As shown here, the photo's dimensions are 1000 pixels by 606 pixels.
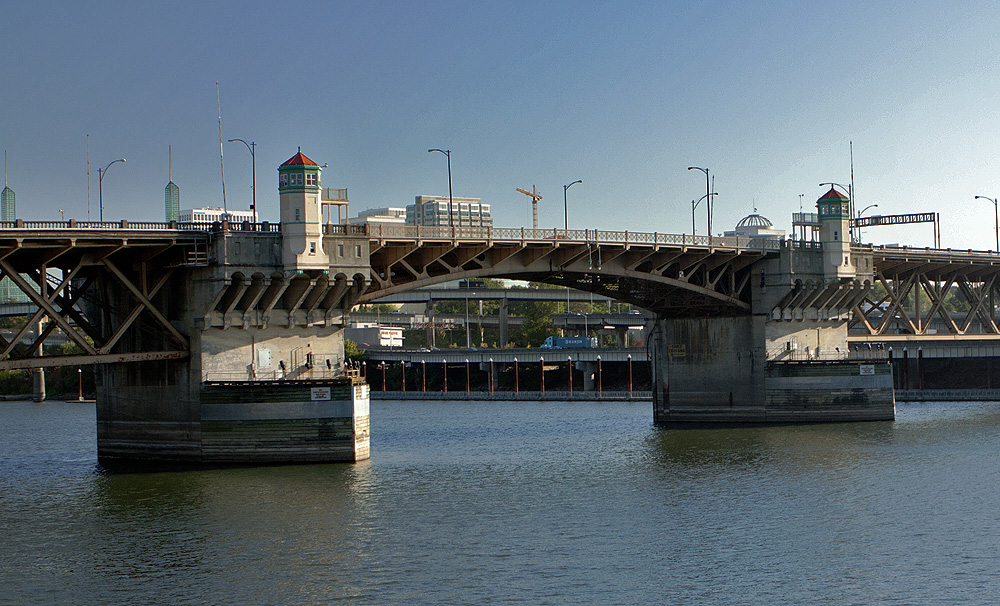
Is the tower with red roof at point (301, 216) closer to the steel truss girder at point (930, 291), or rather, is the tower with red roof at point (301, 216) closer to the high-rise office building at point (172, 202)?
the high-rise office building at point (172, 202)

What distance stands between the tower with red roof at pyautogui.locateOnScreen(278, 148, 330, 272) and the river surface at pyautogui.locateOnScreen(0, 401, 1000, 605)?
12.4 meters

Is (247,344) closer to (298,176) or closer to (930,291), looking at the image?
(298,176)

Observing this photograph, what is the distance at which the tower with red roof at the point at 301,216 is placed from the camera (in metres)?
67.5

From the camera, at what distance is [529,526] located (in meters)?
48.8

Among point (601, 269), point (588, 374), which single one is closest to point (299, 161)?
point (601, 269)

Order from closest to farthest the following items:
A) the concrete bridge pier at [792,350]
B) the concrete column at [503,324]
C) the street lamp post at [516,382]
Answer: the concrete bridge pier at [792,350]
the street lamp post at [516,382]
the concrete column at [503,324]

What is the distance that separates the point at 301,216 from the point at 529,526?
26966mm

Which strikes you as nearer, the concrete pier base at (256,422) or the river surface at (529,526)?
the river surface at (529,526)

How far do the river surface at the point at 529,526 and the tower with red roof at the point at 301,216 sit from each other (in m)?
12.4

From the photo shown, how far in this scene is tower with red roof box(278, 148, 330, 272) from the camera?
221 feet

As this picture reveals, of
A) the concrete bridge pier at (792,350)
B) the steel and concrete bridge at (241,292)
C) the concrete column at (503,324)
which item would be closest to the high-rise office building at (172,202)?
the steel and concrete bridge at (241,292)

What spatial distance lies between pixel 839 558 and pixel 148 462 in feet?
140

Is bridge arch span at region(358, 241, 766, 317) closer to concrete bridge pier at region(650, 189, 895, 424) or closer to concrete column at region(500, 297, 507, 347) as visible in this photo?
concrete bridge pier at region(650, 189, 895, 424)

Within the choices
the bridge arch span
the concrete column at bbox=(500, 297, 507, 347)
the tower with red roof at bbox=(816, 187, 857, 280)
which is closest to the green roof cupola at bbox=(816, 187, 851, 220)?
the tower with red roof at bbox=(816, 187, 857, 280)
